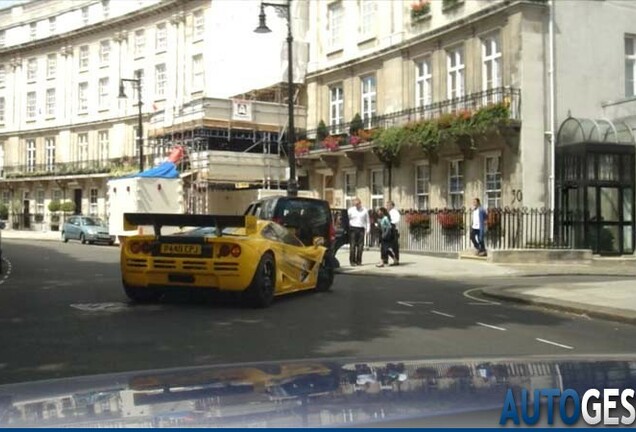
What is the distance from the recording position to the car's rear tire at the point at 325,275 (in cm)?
1356

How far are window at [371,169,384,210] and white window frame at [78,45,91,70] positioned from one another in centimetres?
3150

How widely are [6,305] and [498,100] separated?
1740 centimetres

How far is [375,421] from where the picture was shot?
242 cm

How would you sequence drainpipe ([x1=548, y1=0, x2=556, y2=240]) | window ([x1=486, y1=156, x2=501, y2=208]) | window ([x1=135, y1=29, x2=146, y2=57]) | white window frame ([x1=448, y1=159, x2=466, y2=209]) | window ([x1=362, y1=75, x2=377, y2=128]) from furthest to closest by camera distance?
1. window ([x1=135, y1=29, x2=146, y2=57])
2. window ([x1=362, y1=75, x2=377, y2=128])
3. white window frame ([x1=448, y1=159, x2=466, y2=209])
4. window ([x1=486, y1=156, x2=501, y2=208])
5. drainpipe ([x1=548, y1=0, x2=556, y2=240])

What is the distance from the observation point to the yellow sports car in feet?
35.3

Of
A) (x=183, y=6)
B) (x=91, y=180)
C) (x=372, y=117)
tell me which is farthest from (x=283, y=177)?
(x=91, y=180)

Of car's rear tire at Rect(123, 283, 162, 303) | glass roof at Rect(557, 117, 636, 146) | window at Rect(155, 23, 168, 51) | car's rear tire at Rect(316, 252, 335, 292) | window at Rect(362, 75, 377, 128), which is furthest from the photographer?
window at Rect(155, 23, 168, 51)

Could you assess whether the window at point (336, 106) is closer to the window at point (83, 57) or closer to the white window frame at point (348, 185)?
the white window frame at point (348, 185)

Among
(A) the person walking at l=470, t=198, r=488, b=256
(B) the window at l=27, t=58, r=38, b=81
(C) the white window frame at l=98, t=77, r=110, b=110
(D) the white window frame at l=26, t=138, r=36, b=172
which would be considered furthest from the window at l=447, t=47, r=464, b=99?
(B) the window at l=27, t=58, r=38, b=81

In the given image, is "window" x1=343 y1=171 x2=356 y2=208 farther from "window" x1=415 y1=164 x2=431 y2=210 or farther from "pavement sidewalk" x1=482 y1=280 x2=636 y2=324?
"pavement sidewalk" x1=482 y1=280 x2=636 y2=324

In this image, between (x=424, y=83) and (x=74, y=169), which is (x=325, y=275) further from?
(x=74, y=169)

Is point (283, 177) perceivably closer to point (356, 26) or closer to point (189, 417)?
point (356, 26)

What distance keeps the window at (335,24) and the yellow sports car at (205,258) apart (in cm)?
2313

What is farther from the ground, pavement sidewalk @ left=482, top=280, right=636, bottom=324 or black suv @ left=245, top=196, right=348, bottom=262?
black suv @ left=245, top=196, right=348, bottom=262
